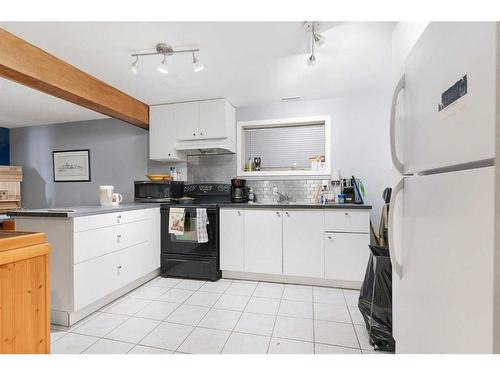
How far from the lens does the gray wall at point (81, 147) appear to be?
13.0 ft

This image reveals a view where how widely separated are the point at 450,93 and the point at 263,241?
2.42 metres

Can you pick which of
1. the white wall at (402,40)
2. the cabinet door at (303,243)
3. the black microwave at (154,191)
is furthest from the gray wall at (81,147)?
the white wall at (402,40)

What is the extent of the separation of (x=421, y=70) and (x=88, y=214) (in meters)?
2.40

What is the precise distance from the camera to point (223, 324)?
202 centimetres

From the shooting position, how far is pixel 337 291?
8.79 feet

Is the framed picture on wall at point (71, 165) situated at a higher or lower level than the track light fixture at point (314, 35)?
lower

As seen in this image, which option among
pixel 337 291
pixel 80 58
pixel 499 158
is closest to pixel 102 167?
pixel 80 58

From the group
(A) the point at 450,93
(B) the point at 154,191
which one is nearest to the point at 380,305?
(A) the point at 450,93

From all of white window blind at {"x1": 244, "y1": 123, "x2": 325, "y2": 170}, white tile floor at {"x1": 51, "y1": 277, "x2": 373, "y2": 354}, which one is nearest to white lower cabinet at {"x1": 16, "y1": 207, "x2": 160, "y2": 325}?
white tile floor at {"x1": 51, "y1": 277, "x2": 373, "y2": 354}

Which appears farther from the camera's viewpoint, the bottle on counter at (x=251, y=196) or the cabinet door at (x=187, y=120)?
the bottle on counter at (x=251, y=196)

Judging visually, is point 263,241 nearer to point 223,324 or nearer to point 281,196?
point 281,196

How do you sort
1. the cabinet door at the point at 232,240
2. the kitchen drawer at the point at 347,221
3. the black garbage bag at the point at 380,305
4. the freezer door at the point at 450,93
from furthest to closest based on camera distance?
the cabinet door at the point at 232,240
the kitchen drawer at the point at 347,221
the black garbage bag at the point at 380,305
the freezer door at the point at 450,93

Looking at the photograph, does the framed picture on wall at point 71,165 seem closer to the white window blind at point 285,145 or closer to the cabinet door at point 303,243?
the white window blind at point 285,145

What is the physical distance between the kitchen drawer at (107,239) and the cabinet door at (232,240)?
88 cm
